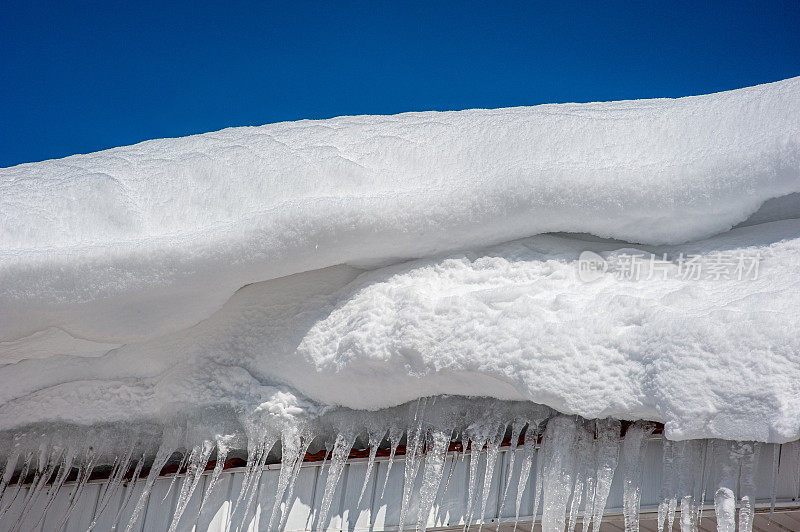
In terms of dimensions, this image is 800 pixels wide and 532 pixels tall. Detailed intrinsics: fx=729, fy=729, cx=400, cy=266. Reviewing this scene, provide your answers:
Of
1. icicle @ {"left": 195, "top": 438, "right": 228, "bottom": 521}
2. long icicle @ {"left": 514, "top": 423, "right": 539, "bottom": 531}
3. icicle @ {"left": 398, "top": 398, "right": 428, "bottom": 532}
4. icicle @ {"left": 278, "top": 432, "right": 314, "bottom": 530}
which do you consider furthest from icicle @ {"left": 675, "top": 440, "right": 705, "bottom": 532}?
icicle @ {"left": 195, "top": 438, "right": 228, "bottom": 521}

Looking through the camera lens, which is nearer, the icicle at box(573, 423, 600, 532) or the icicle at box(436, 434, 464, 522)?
the icicle at box(573, 423, 600, 532)

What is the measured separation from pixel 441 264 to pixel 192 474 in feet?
3.18

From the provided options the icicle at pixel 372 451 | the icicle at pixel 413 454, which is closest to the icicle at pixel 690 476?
the icicle at pixel 413 454

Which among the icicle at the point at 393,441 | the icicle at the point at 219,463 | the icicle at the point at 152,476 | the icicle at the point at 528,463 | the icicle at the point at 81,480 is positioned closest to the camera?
the icicle at the point at 528,463

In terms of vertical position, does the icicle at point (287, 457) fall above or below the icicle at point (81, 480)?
above

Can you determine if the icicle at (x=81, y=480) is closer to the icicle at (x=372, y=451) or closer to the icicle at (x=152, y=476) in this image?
the icicle at (x=152, y=476)

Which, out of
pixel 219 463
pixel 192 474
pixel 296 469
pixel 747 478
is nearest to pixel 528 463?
pixel 747 478

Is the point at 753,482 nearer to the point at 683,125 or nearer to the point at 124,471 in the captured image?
the point at 683,125

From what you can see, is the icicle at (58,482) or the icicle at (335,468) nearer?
the icicle at (335,468)

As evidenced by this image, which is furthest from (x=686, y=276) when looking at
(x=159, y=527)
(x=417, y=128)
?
(x=159, y=527)

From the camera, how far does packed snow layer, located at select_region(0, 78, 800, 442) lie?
5.00 ft

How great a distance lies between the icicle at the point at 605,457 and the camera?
65.9 inches

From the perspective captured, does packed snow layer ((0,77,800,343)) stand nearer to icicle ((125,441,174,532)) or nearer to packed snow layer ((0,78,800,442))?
packed snow layer ((0,78,800,442))

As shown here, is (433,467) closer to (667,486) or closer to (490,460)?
(490,460)
